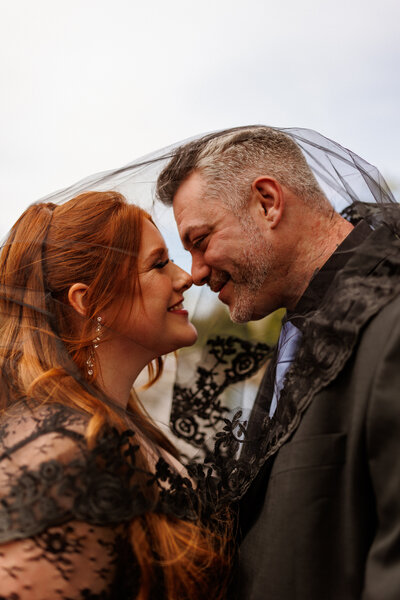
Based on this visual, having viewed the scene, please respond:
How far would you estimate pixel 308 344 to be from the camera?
1.60m

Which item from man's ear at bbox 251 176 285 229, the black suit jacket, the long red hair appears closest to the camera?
the black suit jacket

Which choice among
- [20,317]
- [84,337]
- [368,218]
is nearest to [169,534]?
[84,337]

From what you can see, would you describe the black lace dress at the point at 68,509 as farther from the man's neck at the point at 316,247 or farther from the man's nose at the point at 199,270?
the man's neck at the point at 316,247

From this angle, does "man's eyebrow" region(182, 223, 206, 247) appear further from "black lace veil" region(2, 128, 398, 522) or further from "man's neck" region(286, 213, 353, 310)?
"man's neck" region(286, 213, 353, 310)

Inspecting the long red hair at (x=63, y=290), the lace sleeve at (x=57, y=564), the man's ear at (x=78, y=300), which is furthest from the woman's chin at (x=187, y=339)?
the lace sleeve at (x=57, y=564)

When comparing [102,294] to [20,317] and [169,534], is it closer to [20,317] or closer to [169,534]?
[20,317]

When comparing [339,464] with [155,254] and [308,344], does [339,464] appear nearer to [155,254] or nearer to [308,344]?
[308,344]

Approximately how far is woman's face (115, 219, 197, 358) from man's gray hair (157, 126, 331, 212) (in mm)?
227

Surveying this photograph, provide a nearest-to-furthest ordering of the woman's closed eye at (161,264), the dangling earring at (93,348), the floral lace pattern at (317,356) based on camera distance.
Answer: the floral lace pattern at (317,356), the dangling earring at (93,348), the woman's closed eye at (161,264)

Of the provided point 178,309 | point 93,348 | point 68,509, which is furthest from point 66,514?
point 178,309

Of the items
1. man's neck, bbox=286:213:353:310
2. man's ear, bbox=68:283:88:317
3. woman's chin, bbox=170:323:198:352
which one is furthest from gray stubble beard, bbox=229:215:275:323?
man's ear, bbox=68:283:88:317

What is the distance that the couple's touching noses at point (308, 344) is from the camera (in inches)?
53.8

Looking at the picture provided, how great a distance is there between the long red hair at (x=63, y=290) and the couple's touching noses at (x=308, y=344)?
21 centimetres

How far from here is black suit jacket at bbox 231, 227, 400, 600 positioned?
1314mm
